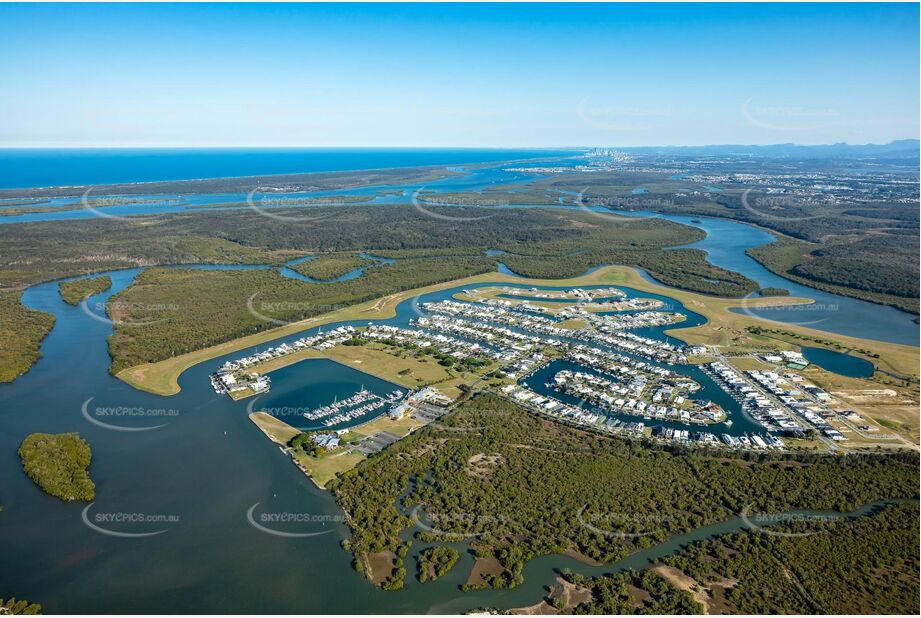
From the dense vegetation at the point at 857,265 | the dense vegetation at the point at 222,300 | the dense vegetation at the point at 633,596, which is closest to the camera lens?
the dense vegetation at the point at 633,596

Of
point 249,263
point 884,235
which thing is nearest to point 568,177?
point 884,235

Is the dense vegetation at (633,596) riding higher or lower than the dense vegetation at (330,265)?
lower
